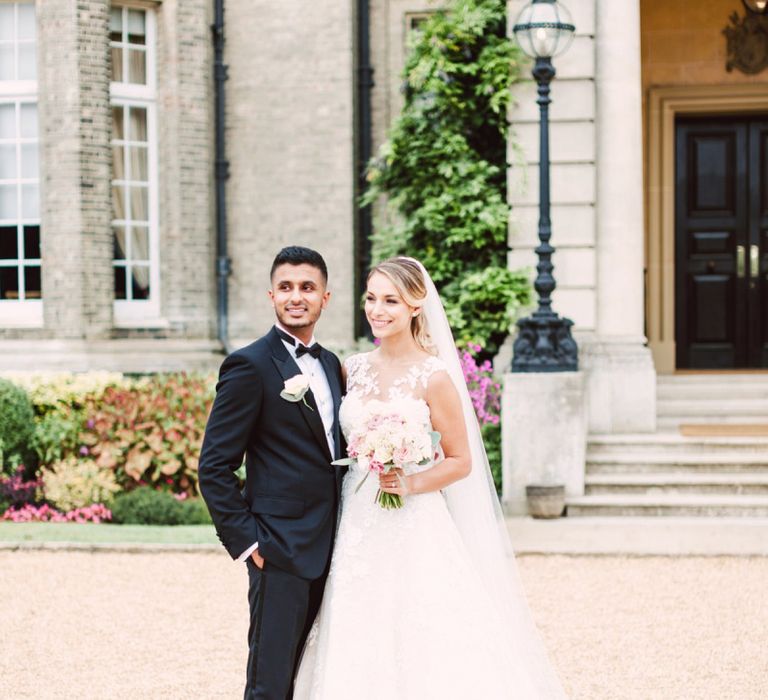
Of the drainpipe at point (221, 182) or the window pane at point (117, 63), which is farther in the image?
the drainpipe at point (221, 182)

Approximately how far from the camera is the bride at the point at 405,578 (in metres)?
3.96

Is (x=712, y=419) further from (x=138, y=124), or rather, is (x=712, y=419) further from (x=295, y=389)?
(x=295, y=389)

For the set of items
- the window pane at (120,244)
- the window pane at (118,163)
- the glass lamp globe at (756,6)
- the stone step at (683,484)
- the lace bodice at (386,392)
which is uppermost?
the glass lamp globe at (756,6)

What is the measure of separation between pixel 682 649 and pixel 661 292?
6.84 metres

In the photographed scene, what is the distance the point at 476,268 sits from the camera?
10.9 meters

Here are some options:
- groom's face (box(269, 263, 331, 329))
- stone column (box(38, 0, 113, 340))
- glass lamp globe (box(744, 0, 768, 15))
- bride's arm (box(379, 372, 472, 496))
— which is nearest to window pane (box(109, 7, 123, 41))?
stone column (box(38, 0, 113, 340))

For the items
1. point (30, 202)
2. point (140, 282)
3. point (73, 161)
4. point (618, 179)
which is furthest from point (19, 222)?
point (618, 179)

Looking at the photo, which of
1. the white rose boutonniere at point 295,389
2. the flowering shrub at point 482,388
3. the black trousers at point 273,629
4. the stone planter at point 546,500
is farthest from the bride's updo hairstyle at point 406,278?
the flowering shrub at point 482,388

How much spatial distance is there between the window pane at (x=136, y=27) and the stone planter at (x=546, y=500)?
6.14 meters

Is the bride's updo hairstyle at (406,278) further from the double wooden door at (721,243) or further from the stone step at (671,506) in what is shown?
the double wooden door at (721,243)

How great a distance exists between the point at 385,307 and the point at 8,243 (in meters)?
8.61

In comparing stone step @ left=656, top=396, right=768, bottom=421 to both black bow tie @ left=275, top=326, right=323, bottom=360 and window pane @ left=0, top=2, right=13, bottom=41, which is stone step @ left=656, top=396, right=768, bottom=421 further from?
black bow tie @ left=275, top=326, right=323, bottom=360

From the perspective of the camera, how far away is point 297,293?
12.6ft

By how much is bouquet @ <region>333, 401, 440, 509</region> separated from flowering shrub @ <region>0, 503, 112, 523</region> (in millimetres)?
6151
